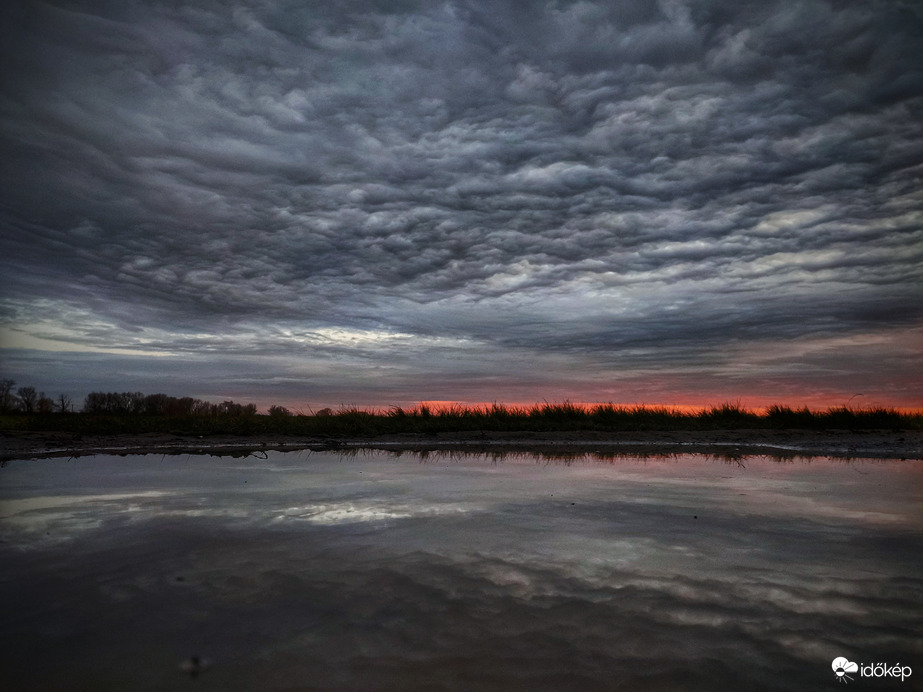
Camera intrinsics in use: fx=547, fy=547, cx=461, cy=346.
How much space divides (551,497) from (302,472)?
424 cm

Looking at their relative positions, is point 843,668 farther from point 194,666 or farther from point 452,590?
point 194,666

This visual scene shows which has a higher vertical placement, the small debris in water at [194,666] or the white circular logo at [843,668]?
the white circular logo at [843,668]

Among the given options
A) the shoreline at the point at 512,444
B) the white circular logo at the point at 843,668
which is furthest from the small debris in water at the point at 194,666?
the shoreline at the point at 512,444

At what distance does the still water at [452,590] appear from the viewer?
2.31m

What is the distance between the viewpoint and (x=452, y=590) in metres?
3.20

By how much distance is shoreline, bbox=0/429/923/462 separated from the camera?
12.3 m

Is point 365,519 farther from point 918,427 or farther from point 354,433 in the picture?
point 918,427

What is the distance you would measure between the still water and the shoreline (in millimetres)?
6405

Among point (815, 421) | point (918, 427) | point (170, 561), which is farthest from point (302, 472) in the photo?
point (918, 427)

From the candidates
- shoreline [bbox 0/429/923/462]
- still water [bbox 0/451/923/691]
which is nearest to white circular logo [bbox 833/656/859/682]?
still water [bbox 0/451/923/691]

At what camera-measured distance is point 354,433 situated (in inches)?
679

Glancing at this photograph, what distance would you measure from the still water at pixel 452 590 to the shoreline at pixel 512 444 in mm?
6405

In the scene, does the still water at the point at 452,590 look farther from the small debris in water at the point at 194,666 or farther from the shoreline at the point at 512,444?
the shoreline at the point at 512,444

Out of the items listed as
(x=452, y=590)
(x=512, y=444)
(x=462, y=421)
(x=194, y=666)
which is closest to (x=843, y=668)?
(x=452, y=590)
